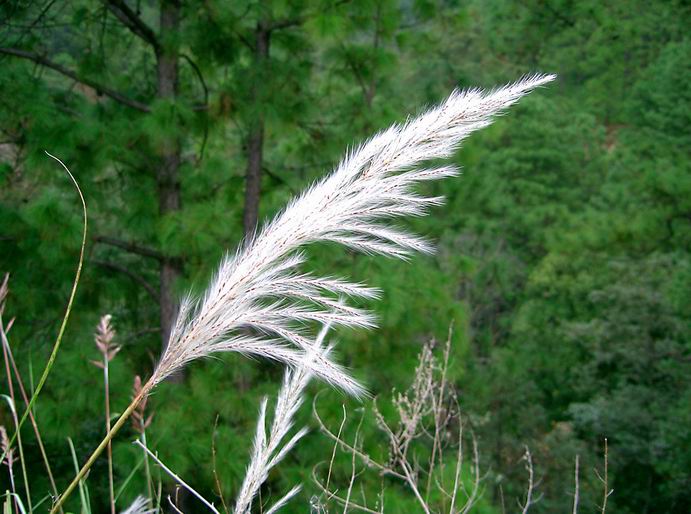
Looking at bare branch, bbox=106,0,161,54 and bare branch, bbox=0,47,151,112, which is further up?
bare branch, bbox=106,0,161,54

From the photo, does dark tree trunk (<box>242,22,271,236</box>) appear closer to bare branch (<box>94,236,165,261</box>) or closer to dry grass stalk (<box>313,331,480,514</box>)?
bare branch (<box>94,236,165,261</box>)

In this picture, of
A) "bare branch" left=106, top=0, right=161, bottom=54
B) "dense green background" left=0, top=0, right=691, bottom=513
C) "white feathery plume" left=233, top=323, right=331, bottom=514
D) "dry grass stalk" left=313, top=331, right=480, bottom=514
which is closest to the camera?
"white feathery plume" left=233, top=323, right=331, bottom=514

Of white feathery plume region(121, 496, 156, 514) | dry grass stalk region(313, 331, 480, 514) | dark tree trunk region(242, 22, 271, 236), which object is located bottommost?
white feathery plume region(121, 496, 156, 514)

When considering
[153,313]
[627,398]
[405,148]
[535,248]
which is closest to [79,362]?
[153,313]

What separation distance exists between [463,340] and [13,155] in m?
4.40

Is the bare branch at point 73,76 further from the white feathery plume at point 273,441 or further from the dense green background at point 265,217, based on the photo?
the white feathery plume at point 273,441

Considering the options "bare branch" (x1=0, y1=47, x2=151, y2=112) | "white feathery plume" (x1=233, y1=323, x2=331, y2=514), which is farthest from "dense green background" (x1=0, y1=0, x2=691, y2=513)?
"white feathery plume" (x1=233, y1=323, x2=331, y2=514)

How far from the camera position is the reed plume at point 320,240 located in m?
1.06

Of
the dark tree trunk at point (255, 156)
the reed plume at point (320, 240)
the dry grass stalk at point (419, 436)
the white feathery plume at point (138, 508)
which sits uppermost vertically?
the dark tree trunk at point (255, 156)

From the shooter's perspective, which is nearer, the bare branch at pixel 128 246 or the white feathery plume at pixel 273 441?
the white feathery plume at pixel 273 441

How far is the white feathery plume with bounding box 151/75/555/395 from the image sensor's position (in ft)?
3.49

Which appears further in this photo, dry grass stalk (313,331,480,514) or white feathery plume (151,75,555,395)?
dry grass stalk (313,331,480,514)

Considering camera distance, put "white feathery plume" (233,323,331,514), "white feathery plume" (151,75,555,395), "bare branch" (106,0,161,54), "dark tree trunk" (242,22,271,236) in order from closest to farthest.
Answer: "white feathery plume" (151,75,555,395) < "white feathery plume" (233,323,331,514) < "dark tree trunk" (242,22,271,236) < "bare branch" (106,0,161,54)

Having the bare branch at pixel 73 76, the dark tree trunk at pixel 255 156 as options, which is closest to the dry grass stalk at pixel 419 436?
the dark tree trunk at pixel 255 156
